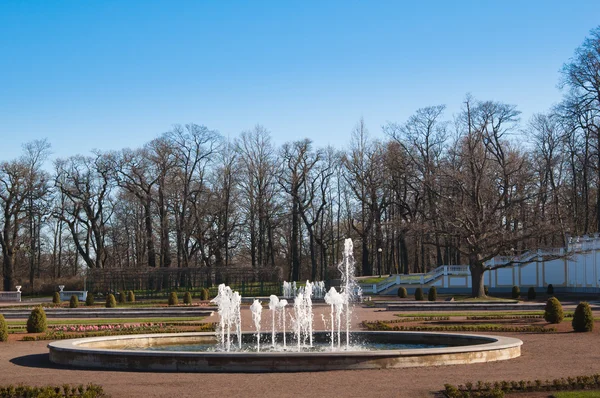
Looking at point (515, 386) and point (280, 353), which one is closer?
point (515, 386)

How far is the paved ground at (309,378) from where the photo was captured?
13.4 m

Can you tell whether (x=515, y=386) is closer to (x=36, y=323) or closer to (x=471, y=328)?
(x=471, y=328)

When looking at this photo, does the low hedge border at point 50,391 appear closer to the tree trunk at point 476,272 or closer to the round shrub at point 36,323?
the round shrub at point 36,323

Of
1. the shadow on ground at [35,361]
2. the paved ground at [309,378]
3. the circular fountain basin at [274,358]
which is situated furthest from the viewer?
the shadow on ground at [35,361]

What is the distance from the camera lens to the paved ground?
13359 mm

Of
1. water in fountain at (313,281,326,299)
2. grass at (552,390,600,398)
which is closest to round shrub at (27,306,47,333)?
grass at (552,390,600,398)

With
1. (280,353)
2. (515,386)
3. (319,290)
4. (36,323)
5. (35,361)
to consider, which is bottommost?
(319,290)

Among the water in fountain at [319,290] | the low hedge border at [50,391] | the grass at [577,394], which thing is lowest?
the water in fountain at [319,290]

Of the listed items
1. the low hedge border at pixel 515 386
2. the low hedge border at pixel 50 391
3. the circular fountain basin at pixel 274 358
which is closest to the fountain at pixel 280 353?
the circular fountain basin at pixel 274 358

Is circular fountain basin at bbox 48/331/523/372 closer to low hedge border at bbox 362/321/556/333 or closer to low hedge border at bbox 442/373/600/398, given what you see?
low hedge border at bbox 442/373/600/398

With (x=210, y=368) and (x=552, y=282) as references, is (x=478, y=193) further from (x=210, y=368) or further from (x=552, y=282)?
(x=210, y=368)

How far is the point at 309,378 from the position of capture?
14.8 metres

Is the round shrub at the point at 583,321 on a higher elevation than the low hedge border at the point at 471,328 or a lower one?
higher

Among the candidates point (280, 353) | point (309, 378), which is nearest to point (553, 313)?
point (280, 353)
